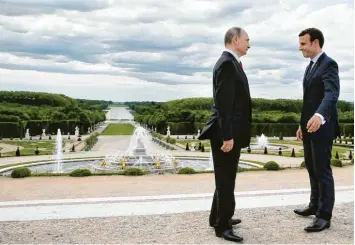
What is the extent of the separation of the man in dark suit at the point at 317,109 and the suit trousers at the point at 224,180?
0.89 meters

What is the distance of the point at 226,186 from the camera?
195 inches

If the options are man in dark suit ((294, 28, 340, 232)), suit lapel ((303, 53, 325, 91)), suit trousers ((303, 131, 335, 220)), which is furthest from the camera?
suit lapel ((303, 53, 325, 91))

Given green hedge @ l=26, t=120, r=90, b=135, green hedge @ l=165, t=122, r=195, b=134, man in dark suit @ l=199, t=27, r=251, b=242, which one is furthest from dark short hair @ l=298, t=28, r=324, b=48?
green hedge @ l=165, t=122, r=195, b=134

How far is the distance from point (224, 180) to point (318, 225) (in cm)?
116

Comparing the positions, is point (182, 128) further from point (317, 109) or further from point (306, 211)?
point (317, 109)

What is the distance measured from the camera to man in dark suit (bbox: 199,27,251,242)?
4727 mm

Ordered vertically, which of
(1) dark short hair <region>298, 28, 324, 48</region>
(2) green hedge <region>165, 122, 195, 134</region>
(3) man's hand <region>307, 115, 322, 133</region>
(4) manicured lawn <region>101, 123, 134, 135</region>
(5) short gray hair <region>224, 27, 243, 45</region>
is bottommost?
(4) manicured lawn <region>101, 123, 134, 135</region>

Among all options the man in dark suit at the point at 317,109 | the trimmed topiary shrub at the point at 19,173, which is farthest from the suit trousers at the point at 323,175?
the trimmed topiary shrub at the point at 19,173

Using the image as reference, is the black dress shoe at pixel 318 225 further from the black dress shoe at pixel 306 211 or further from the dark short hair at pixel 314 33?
the dark short hair at pixel 314 33

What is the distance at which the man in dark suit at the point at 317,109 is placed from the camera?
5.15 metres

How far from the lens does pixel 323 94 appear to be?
532cm

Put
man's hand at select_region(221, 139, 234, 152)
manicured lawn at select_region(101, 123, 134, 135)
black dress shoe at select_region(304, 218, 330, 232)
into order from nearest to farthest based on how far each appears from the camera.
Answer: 1. man's hand at select_region(221, 139, 234, 152)
2. black dress shoe at select_region(304, 218, 330, 232)
3. manicured lawn at select_region(101, 123, 134, 135)

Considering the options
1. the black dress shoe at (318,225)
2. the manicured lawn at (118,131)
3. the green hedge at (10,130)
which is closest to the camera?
the black dress shoe at (318,225)

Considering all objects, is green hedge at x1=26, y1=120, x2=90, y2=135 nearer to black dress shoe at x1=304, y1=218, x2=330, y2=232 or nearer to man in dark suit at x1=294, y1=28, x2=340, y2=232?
man in dark suit at x1=294, y1=28, x2=340, y2=232
